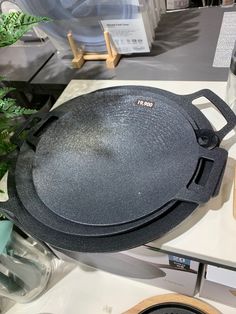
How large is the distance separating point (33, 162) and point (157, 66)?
48 cm

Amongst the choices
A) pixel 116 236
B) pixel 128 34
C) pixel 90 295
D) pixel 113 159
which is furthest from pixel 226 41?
pixel 90 295

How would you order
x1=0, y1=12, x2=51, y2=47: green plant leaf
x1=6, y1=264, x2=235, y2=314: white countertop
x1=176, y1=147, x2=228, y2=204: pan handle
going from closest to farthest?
1. x1=176, y1=147, x2=228, y2=204: pan handle
2. x1=0, y1=12, x2=51, y2=47: green plant leaf
3. x1=6, y1=264, x2=235, y2=314: white countertop

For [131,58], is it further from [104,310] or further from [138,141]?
[104,310]

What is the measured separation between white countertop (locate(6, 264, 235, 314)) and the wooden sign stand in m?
0.60

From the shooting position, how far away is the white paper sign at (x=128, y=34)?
774 mm

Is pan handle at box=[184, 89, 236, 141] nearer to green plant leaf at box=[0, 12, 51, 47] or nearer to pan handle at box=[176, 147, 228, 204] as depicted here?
pan handle at box=[176, 147, 228, 204]

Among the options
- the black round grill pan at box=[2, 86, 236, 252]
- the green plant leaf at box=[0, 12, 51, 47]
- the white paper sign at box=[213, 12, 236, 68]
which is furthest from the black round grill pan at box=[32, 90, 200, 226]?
the white paper sign at box=[213, 12, 236, 68]

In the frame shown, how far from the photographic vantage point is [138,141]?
1.81ft

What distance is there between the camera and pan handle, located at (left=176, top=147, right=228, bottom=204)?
1.40ft

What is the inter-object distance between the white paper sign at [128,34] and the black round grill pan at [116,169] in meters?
0.24

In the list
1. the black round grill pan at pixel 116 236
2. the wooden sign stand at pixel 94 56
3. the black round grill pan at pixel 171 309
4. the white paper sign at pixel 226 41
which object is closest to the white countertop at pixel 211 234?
the black round grill pan at pixel 116 236

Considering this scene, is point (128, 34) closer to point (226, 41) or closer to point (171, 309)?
point (226, 41)

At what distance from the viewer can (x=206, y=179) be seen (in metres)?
0.46

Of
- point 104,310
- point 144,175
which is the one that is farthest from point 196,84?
point 104,310
